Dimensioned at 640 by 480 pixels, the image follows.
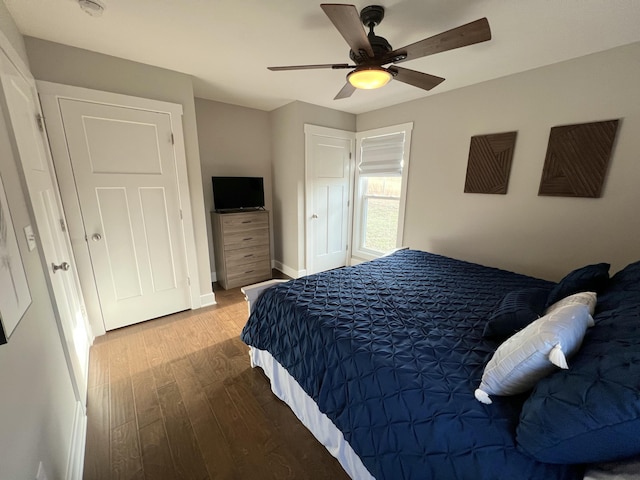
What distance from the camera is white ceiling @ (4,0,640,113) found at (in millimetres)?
1465

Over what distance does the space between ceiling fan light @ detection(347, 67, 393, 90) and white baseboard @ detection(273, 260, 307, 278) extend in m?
2.63

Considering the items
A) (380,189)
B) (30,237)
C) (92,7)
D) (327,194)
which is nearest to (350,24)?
(92,7)

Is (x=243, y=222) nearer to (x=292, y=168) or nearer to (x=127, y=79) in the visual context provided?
(x=292, y=168)

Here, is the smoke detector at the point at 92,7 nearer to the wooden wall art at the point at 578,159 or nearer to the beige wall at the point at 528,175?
the beige wall at the point at 528,175

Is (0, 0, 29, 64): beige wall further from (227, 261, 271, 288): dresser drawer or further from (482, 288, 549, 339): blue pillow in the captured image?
(482, 288, 549, 339): blue pillow

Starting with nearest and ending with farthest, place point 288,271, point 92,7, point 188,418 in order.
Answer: point 92,7 → point 188,418 → point 288,271

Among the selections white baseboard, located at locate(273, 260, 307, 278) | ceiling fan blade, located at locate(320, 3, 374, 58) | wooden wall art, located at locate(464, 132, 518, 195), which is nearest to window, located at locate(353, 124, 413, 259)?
wooden wall art, located at locate(464, 132, 518, 195)

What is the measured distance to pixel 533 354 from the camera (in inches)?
33.4

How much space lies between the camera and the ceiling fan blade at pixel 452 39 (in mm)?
1184

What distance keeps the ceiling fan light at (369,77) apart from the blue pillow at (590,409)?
1.60 meters

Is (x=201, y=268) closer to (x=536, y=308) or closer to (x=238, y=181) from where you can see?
(x=238, y=181)

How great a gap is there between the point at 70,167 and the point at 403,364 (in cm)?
280

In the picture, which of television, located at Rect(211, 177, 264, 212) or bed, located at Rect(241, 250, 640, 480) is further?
television, located at Rect(211, 177, 264, 212)

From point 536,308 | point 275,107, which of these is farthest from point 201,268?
point 536,308
